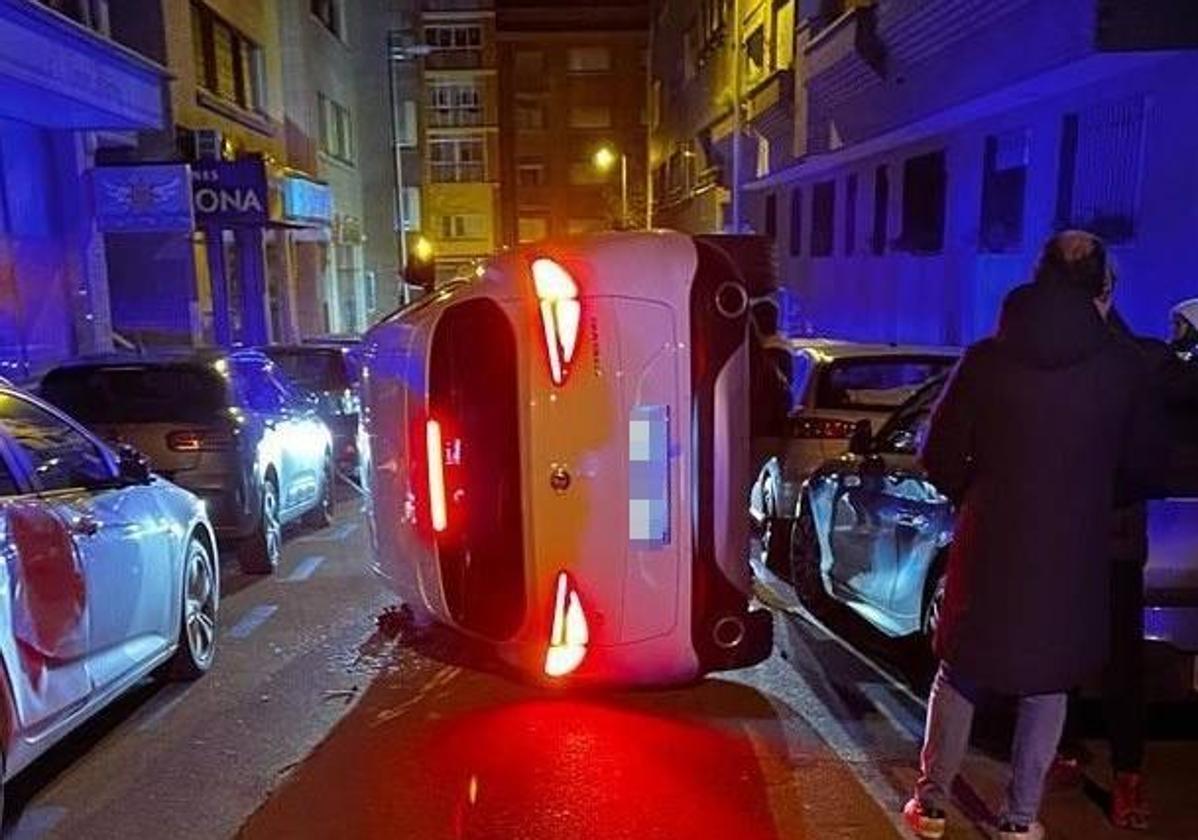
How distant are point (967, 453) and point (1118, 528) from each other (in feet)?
2.14

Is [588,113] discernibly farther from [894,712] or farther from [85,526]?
[85,526]

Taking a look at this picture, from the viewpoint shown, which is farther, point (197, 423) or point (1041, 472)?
point (197, 423)

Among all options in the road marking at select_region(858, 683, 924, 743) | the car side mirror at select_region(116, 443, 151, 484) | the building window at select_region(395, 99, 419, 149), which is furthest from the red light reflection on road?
the building window at select_region(395, 99, 419, 149)

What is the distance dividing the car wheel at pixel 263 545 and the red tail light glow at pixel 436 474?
4.00 metres

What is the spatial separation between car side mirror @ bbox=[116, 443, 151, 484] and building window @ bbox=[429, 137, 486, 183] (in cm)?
5101

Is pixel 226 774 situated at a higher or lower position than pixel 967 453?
lower

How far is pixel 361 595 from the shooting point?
709 centimetres

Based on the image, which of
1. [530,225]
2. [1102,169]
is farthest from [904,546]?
[530,225]

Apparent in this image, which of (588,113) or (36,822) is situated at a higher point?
(588,113)

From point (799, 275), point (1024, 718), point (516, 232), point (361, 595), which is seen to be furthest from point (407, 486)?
point (516, 232)

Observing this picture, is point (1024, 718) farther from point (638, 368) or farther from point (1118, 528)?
point (638, 368)

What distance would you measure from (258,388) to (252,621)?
231 cm

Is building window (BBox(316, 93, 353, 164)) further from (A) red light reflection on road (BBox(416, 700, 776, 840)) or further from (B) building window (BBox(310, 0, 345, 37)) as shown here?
(A) red light reflection on road (BBox(416, 700, 776, 840))

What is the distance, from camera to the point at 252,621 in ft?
21.5
